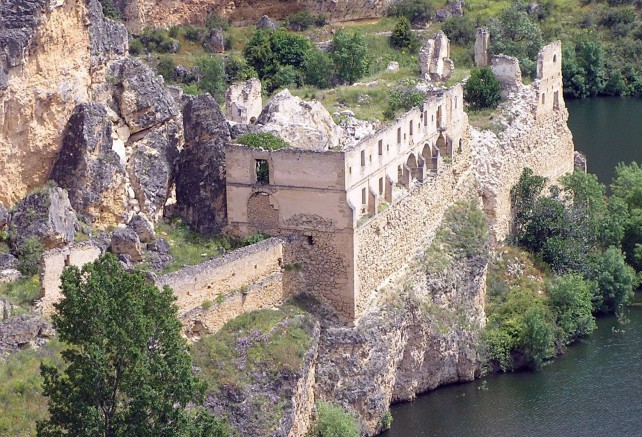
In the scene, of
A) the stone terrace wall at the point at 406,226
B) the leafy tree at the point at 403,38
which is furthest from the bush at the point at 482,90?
the leafy tree at the point at 403,38

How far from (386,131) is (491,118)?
34.3 feet

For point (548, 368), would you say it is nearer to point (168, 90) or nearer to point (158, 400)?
point (168, 90)

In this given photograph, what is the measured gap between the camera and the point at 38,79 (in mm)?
48125

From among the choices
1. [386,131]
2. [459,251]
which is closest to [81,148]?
[386,131]

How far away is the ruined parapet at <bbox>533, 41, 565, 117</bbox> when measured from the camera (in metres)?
63.7

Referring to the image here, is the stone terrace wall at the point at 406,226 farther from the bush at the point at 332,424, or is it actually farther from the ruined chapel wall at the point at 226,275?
the bush at the point at 332,424

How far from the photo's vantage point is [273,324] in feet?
156

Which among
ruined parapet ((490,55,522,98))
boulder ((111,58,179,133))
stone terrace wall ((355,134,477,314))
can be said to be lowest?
stone terrace wall ((355,134,477,314))

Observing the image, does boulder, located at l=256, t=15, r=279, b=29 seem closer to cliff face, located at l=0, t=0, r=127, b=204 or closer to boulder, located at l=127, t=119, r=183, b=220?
boulder, located at l=127, t=119, r=183, b=220

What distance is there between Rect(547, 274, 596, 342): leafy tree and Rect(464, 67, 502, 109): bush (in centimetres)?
828

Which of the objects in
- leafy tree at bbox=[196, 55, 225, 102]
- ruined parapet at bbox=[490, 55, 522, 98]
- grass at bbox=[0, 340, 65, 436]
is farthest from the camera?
leafy tree at bbox=[196, 55, 225, 102]

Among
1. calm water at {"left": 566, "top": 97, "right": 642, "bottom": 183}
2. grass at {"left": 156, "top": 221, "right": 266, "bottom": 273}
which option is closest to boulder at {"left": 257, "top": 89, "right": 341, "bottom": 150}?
grass at {"left": 156, "top": 221, "right": 266, "bottom": 273}

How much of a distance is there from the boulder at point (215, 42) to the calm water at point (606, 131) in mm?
16153

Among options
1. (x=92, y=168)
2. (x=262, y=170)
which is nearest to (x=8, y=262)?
(x=92, y=168)
